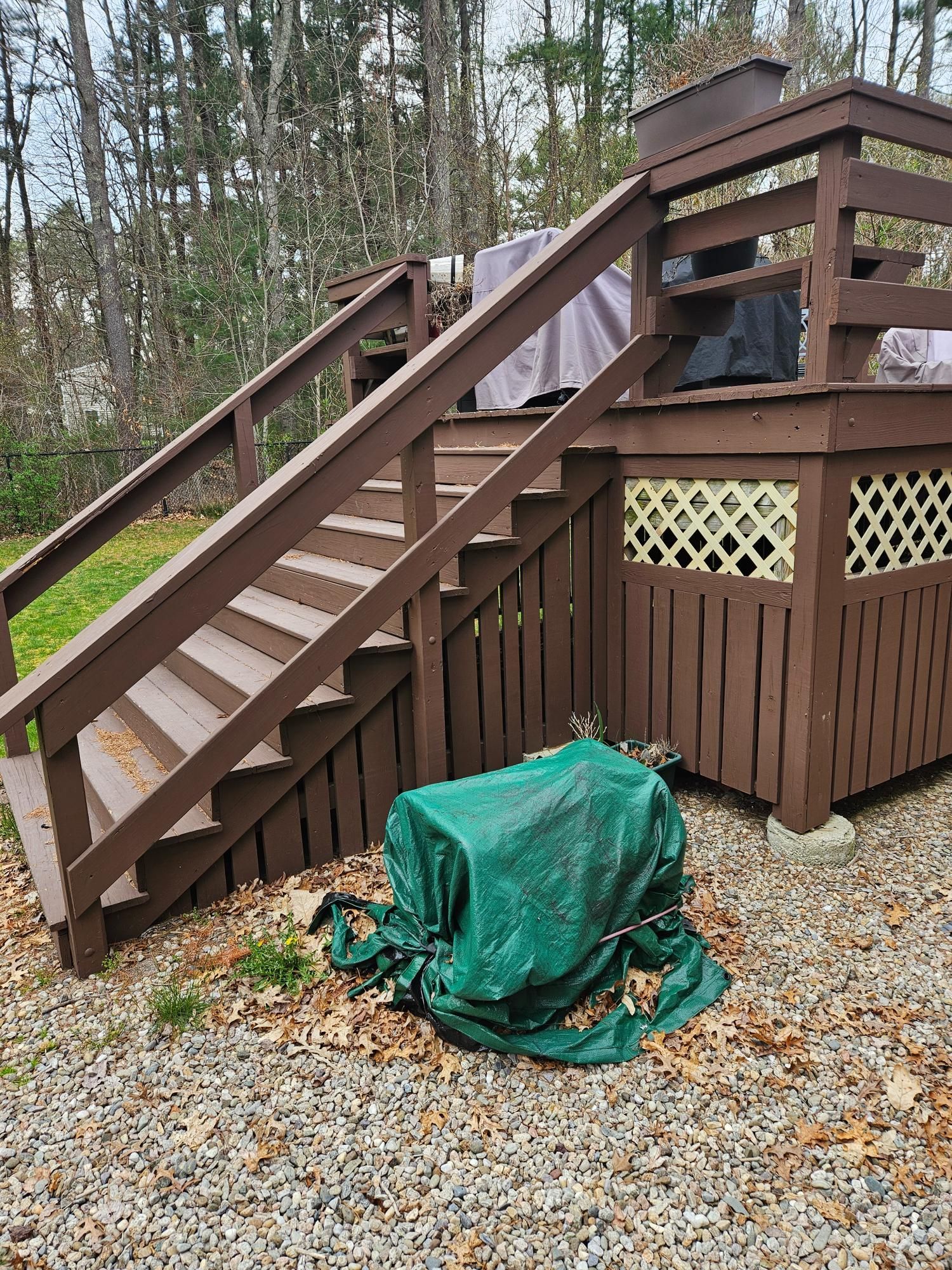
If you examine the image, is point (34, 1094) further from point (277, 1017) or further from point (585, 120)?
point (585, 120)

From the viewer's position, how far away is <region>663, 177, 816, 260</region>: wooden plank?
3150mm

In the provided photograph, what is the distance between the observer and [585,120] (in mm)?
13203

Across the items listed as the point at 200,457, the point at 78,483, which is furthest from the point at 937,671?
the point at 78,483

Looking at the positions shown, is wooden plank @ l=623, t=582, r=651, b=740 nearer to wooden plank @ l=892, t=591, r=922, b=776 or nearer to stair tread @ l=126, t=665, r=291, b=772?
wooden plank @ l=892, t=591, r=922, b=776

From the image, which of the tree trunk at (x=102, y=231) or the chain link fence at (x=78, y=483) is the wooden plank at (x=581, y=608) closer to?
the chain link fence at (x=78, y=483)

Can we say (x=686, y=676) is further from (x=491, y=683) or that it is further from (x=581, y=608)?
(x=491, y=683)

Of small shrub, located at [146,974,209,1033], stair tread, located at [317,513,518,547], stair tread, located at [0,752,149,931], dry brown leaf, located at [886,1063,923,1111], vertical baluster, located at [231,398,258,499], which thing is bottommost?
dry brown leaf, located at [886,1063,923,1111]

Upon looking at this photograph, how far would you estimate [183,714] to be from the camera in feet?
11.8

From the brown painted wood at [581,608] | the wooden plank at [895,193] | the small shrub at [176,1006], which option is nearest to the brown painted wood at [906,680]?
the brown painted wood at [581,608]

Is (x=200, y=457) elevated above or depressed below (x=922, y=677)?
above

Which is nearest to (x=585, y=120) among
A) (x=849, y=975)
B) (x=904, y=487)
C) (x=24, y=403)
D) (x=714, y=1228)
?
(x=24, y=403)

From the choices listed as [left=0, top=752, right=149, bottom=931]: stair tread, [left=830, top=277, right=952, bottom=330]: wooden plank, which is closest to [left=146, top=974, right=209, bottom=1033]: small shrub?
[left=0, top=752, right=149, bottom=931]: stair tread

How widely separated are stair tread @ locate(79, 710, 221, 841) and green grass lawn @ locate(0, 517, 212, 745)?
918 mm

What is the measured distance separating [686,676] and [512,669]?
75cm
